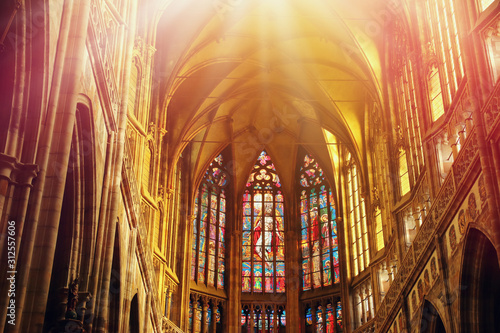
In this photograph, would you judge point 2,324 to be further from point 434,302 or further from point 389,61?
point 389,61

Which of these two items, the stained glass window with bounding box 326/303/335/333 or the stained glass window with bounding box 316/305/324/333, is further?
the stained glass window with bounding box 316/305/324/333

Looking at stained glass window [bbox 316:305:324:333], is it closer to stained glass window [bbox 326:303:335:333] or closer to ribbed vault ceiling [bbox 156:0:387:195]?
stained glass window [bbox 326:303:335:333]

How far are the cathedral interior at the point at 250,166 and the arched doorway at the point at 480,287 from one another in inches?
1.2

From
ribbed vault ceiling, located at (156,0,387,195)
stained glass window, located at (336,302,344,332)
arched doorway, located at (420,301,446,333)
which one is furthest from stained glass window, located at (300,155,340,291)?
arched doorway, located at (420,301,446,333)

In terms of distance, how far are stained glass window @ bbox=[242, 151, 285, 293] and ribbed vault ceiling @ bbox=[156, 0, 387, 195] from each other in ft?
2.18

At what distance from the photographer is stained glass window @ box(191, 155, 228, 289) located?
2891 cm

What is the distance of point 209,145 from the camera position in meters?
29.9

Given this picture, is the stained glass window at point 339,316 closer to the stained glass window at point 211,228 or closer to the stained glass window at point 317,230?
the stained glass window at point 317,230

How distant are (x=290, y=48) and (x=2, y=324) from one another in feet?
65.3

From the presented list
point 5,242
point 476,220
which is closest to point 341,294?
point 476,220

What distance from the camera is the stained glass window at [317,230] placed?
29.2 meters

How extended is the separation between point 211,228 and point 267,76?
7468mm

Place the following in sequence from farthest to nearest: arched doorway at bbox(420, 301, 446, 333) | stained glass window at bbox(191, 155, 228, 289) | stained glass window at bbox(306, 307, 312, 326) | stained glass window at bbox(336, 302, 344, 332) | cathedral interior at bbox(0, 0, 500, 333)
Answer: stained glass window at bbox(191, 155, 228, 289) → stained glass window at bbox(306, 307, 312, 326) → stained glass window at bbox(336, 302, 344, 332) → arched doorway at bbox(420, 301, 446, 333) → cathedral interior at bbox(0, 0, 500, 333)

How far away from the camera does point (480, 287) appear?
1320cm
